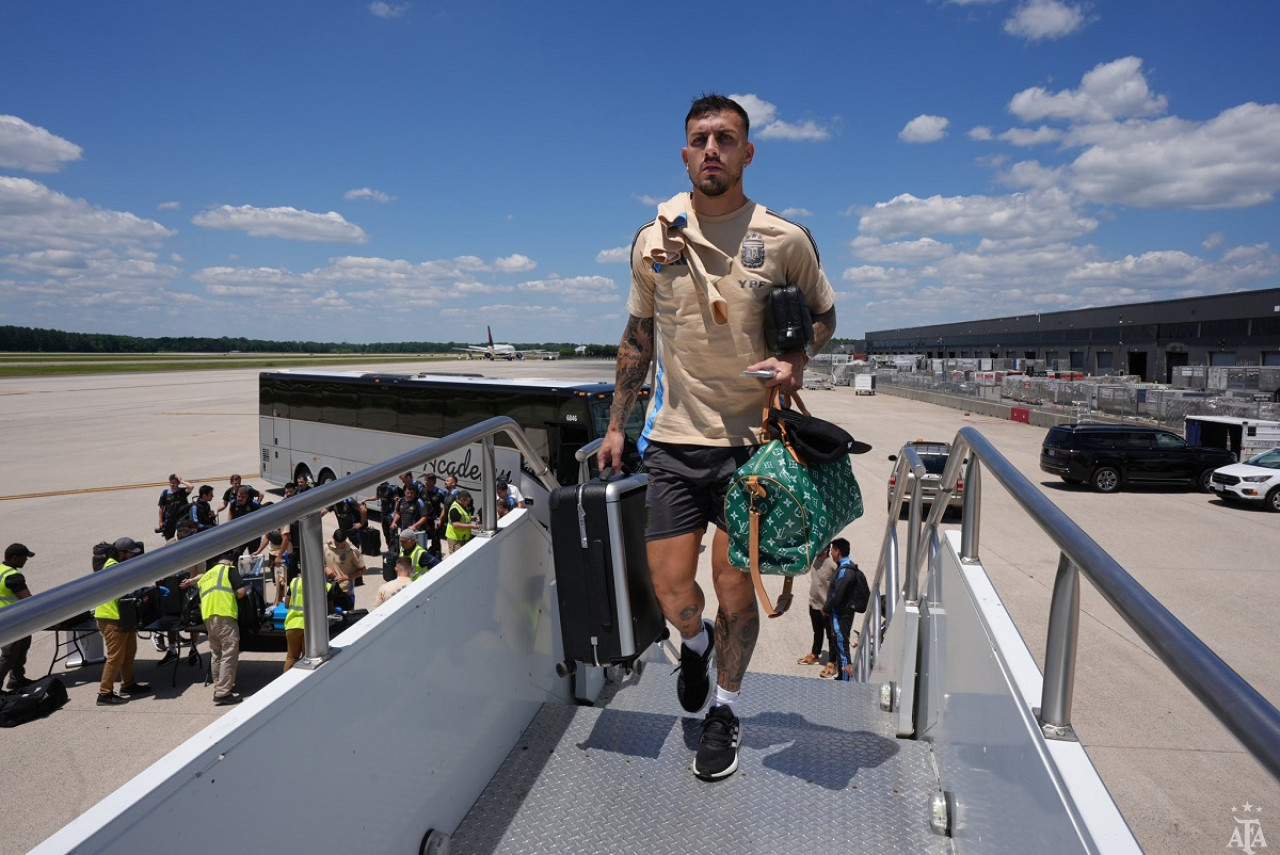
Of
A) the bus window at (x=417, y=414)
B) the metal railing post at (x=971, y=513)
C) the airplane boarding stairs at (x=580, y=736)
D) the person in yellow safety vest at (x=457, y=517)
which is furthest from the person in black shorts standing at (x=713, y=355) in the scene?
the bus window at (x=417, y=414)

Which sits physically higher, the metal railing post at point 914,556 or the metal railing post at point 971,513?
the metal railing post at point 971,513

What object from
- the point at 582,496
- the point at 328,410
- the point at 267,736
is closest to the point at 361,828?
the point at 267,736

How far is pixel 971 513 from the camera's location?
106 inches

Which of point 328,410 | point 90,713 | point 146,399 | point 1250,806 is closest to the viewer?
point 1250,806

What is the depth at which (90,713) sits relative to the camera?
22.5 feet

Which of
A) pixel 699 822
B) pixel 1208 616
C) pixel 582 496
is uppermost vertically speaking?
pixel 582 496

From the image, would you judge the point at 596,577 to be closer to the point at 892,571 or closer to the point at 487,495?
the point at 487,495

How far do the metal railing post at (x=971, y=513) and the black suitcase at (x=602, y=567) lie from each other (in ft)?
3.69

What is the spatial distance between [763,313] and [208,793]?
6.75 ft

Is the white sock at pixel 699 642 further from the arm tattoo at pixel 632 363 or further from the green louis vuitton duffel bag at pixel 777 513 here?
the arm tattoo at pixel 632 363

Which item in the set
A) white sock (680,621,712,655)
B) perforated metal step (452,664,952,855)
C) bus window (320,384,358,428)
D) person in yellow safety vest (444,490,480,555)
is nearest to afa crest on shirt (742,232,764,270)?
white sock (680,621,712,655)

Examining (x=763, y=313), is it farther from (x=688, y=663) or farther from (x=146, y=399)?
(x=146, y=399)

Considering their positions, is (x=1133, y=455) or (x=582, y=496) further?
(x=1133, y=455)

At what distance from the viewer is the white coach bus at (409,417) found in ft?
45.1
